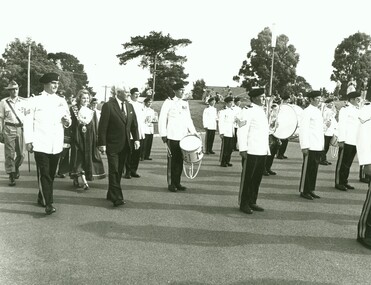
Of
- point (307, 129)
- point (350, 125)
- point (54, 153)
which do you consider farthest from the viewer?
point (350, 125)

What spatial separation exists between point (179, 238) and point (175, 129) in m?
3.68

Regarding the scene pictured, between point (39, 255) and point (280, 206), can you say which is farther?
point (280, 206)

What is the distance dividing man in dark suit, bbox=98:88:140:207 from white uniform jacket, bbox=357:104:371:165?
3851mm

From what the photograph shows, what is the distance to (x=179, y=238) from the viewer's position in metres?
5.89

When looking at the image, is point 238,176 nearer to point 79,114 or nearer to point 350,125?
point 350,125

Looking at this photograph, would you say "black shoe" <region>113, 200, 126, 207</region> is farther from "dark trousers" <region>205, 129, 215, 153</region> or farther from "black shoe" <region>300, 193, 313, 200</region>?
"dark trousers" <region>205, 129, 215, 153</region>

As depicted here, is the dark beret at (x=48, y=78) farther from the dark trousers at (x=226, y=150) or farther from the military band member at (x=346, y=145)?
the dark trousers at (x=226, y=150)

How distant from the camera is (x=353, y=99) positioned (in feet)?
33.6

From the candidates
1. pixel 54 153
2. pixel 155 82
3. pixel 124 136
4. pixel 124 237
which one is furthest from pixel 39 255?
pixel 155 82

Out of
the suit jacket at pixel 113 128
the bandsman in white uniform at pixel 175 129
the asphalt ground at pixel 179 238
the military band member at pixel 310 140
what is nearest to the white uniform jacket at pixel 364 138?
the asphalt ground at pixel 179 238

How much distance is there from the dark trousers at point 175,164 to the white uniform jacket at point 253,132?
6.44 feet

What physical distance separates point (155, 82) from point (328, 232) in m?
66.6

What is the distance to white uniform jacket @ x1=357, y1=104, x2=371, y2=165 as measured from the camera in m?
5.81

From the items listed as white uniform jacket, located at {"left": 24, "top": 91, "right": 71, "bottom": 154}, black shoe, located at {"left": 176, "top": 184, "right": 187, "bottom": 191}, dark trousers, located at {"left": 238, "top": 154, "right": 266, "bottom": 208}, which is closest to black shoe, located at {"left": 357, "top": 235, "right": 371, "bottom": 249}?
dark trousers, located at {"left": 238, "top": 154, "right": 266, "bottom": 208}
